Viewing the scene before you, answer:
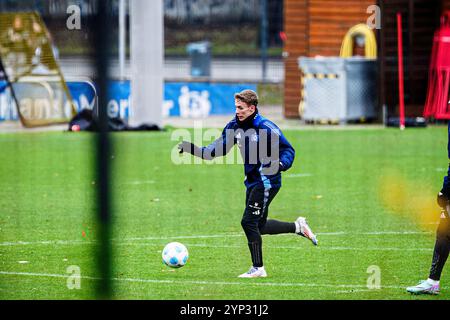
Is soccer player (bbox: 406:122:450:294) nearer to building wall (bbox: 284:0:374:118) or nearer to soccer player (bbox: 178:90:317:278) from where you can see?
soccer player (bbox: 178:90:317:278)

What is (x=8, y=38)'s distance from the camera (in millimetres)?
25078

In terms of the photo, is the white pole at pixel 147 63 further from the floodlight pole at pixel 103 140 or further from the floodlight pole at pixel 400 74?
the floodlight pole at pixel 103 140

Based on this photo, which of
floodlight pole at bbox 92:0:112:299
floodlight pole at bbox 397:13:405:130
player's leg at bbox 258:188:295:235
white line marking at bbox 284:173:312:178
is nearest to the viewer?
floodlight pole at bbox 92:0:112:299

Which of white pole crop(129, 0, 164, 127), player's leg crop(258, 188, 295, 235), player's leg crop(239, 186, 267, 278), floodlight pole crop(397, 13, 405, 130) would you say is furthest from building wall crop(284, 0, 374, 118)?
player's leg crop(239, 186, 267, 278)

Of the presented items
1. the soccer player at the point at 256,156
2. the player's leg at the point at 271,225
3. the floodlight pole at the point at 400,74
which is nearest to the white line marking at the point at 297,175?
the player's leg at the point at 271,225

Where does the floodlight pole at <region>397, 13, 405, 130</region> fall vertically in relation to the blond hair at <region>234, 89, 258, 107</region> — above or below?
below

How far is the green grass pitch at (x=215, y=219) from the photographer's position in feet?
27.9

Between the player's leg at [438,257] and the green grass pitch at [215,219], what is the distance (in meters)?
0.14

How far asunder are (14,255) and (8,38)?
52.4 feet

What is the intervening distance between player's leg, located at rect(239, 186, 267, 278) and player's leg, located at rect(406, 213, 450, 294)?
1.39 metres

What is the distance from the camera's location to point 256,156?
8820 millimetres

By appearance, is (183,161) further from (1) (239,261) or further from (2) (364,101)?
(1) (239,261)

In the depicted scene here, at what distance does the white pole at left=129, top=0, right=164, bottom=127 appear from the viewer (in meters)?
23.5

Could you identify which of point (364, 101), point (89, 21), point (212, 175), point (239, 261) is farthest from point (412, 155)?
point (89, 21)
